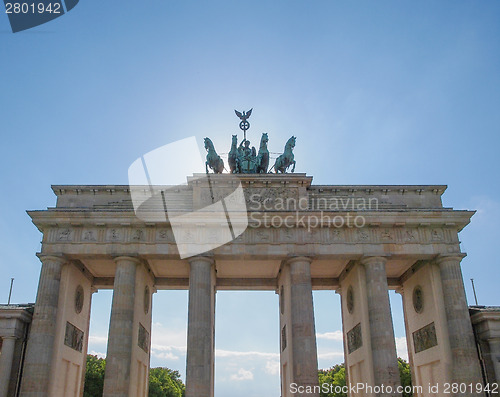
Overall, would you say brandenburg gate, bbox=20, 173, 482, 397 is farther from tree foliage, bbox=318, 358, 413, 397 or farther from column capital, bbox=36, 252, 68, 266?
tree foliage, bbox=318, 358, 413, 397

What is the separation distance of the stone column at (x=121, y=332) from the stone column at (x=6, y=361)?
5.53 m

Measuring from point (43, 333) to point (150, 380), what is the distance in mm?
41391

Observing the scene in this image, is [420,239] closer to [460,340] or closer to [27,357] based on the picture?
[460,340]

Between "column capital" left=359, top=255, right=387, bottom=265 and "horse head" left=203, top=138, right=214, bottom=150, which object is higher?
"horse head" left=203, top=138, right=214, bottom=150

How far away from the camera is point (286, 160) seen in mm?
34656

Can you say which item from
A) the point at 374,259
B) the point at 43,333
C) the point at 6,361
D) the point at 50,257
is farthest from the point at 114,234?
the point at 374,259

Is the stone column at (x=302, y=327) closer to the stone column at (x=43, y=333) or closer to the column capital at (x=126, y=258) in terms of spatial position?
the column capital at (x=126, y=258)

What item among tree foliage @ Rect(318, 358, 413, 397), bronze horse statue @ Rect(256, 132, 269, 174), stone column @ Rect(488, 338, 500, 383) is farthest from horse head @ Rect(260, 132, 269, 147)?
tree foliage @ Rect(318, 358, 413, 397)

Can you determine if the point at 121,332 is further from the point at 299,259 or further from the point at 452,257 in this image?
the point at 452,257

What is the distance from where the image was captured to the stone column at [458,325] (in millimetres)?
27875

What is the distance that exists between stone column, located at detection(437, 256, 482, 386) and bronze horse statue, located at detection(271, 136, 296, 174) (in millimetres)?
11913

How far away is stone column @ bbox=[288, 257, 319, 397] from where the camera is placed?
89.7 feet

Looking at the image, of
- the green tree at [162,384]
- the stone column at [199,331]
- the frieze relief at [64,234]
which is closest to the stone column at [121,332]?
the frieze relief at [64,234]

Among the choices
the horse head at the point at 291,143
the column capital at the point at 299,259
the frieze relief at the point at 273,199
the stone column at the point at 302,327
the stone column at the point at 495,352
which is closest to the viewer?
the stone column at the point at 302,327
